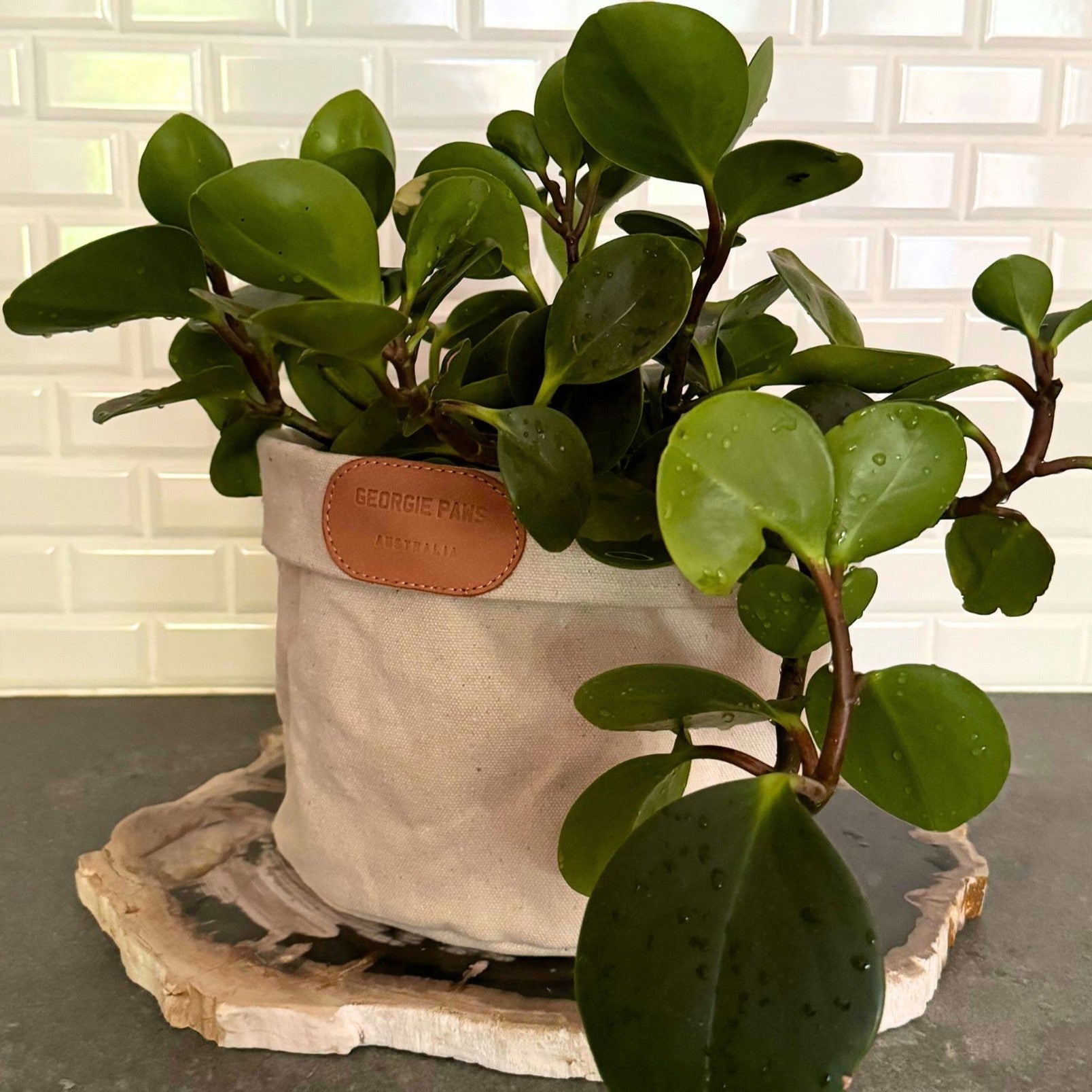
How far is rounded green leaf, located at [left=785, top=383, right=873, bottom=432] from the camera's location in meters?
0.49

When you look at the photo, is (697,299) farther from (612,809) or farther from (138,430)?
(138,430)

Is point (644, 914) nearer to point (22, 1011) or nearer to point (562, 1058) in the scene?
point (562, 1058)

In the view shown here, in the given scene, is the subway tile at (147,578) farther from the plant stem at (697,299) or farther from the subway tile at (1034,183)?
the subway tile at (1034,183)

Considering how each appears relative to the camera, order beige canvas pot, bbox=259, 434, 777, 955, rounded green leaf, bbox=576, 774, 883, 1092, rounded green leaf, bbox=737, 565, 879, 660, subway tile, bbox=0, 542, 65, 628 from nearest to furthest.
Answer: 1. rounded green leaf, bbox=576, 774, 883, 1092
2. rounded green leaf, bbox=737, 565, 879, 660
3. beige canvas pot, bbox=259, 434, 777, 955
4. subway tile, bbox=0, 542, 65, 628

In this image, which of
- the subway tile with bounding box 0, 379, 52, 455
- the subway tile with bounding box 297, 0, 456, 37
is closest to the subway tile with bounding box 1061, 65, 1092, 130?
the subway tile with bounding box 297, 0, 456, 37

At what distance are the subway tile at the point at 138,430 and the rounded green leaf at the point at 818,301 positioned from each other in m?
0.76

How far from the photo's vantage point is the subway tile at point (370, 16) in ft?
3.38

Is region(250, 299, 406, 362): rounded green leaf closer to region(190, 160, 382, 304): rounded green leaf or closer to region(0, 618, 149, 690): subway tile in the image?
region(190, 160, 382, 304): rounded green leaf

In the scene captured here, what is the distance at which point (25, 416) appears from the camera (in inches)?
43.3

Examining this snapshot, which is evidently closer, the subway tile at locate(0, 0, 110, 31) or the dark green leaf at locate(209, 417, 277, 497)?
the dark green leaf at locate(209, 417, 277, 497)

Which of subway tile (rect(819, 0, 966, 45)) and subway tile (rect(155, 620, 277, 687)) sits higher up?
subway tile (rect(819, 0, 966, 45))

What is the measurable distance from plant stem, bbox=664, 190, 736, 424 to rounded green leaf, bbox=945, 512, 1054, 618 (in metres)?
0.16

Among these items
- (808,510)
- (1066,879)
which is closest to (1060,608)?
(1066,879)

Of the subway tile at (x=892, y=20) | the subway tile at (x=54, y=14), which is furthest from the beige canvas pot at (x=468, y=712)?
the subway tile at (x=892, y=20)
